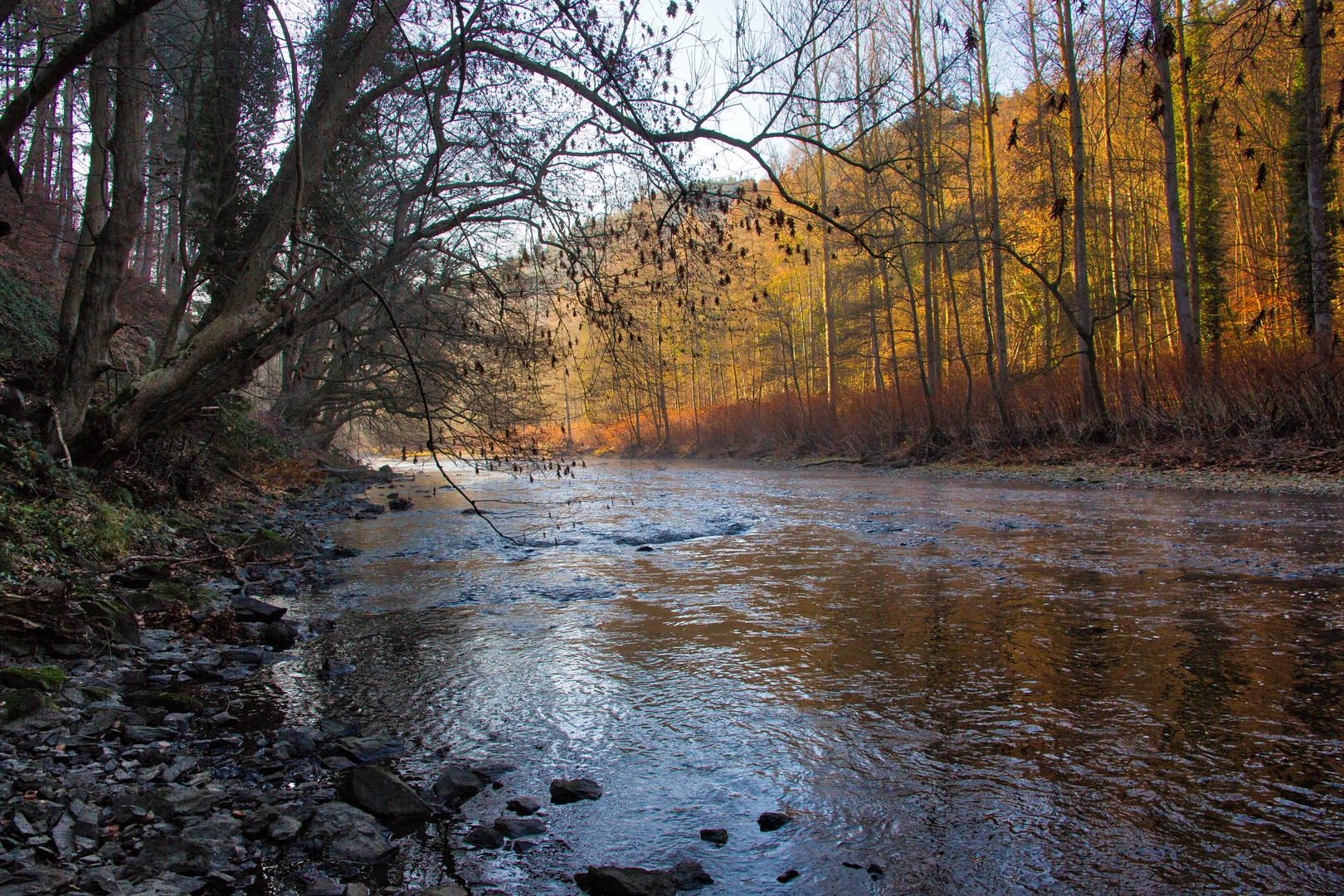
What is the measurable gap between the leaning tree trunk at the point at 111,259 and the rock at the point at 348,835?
629 cm

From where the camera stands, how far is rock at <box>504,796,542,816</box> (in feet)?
8.93

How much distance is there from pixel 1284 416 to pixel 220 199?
16.9 m

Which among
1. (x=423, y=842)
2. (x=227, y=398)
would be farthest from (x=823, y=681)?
(x=227, y=398)

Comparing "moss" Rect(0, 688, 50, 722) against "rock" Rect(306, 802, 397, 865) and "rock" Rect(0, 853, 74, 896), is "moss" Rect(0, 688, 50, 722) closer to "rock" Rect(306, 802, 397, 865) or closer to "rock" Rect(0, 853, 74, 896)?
"rock" Rect(0, 853, 74, 896)

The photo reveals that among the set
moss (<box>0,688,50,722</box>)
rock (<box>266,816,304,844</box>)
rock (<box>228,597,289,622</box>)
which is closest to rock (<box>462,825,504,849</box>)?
rock (<box>266,816,304,844</box>)

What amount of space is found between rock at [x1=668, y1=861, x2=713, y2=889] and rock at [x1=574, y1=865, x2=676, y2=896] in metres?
0.03

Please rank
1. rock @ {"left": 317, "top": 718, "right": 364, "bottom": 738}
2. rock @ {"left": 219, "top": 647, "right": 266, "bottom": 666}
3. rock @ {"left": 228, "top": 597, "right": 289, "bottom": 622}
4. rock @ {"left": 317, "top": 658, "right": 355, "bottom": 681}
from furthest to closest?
rock @ {"left": 228, "top": 597, "right": 289, "bottom": 622} → rock @ {"left": 219, "top": 647, "right": 266, "bottom": 666} → rock @ {"left": 317, "top": 658, "right": 355, "bottom": 681} → rock @ {"left": 317, "top": 718, "right": 364, "bottom": 738}

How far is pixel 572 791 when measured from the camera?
2830 millimetres

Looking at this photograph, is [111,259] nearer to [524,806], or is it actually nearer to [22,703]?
[22,703]

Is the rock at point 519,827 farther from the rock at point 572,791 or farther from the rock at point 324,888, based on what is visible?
the rock at point 324,888

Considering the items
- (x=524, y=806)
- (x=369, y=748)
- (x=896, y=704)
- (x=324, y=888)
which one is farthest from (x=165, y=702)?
(x=896, y=704)

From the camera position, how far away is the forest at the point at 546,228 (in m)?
5.19

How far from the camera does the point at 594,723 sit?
355 cm

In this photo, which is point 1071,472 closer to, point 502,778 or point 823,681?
point 823,681
